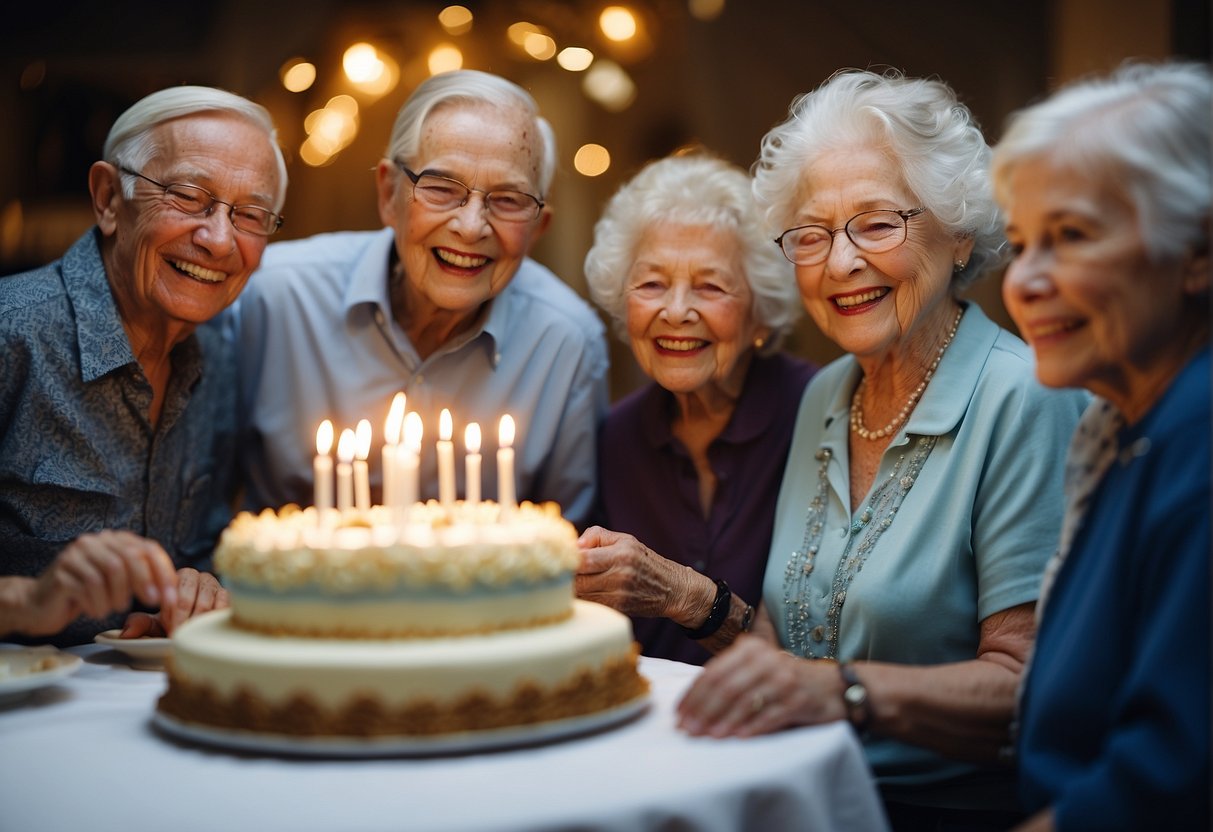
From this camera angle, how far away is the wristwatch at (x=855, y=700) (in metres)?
1.87

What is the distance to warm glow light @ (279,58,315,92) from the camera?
664cm

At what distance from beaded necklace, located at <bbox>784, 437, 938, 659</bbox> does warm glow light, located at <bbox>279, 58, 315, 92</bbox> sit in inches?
201

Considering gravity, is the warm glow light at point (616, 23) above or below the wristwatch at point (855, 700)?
above

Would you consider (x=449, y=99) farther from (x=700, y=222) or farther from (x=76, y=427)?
(x=76, y=427)

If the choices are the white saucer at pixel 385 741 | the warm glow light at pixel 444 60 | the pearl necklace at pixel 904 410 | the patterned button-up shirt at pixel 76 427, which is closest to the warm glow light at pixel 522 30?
the warm glow light at pixel 444 60

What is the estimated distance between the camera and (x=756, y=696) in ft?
5.77

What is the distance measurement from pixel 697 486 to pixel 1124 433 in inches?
54.2

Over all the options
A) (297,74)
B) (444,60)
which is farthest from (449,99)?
(297,74)

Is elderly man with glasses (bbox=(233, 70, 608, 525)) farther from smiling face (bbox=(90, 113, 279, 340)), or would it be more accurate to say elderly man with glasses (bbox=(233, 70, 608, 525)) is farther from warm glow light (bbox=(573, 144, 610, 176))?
warm glow light (bbox=(573, 144, 610, 176))

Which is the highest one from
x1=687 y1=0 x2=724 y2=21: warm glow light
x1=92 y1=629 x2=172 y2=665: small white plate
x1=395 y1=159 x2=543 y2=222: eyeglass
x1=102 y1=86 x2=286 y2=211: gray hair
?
x1=687 y1=0 x2=724 y2=21: warm glow light

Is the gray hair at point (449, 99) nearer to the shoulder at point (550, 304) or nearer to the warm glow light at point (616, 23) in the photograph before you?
the shoulder at point (550, 304)

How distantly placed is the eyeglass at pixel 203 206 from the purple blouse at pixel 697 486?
3.60ft

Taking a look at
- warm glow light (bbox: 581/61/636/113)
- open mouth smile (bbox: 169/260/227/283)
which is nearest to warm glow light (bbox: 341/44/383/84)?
warm glow light (bbox: 581/61/636/113)

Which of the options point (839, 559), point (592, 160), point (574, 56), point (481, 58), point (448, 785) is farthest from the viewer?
point (592, 160)
